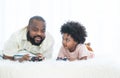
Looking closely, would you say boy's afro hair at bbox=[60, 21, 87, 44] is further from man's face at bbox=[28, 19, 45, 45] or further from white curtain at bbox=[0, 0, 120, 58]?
white curtain at bbox=[0, 0, 120, 58]

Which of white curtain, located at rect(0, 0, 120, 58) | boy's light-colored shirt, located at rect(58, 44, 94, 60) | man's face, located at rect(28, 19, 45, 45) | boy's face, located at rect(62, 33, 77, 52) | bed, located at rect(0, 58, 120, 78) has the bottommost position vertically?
bed, located at rect(0, 58, 120, 78)

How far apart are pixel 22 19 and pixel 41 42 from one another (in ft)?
1.63

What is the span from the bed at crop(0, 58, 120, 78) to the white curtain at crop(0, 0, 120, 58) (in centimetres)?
65

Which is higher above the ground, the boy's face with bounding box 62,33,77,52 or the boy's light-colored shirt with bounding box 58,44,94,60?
the boy's face with bounding box 62,33,77,52

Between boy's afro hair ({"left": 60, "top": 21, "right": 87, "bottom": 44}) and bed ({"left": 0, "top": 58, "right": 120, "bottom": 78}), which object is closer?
bed ({"left": 0, "top": 58, "right": 120, "bottom": 78})

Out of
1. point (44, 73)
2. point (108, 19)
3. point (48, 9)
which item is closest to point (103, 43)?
point (108, 19)

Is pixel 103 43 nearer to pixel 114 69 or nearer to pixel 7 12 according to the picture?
pixel 7 12

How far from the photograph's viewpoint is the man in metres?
1.12

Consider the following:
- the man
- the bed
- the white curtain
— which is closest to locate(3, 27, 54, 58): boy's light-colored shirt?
the man

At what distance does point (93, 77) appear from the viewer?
0.92m

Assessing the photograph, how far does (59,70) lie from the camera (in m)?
0.90

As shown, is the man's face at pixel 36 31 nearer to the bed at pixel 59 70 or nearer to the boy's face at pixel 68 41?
the boy's face at pixel 68 41

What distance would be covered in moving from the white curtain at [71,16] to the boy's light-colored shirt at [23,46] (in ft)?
1.20

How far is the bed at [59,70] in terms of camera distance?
2.85ft
